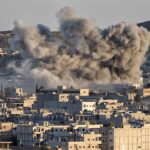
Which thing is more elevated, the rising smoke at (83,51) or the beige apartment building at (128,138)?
the rising smoke at (83,51)

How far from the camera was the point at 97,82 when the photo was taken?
339ft

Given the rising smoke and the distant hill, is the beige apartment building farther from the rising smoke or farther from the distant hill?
the distant hill

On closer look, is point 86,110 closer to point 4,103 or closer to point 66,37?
point 4,103

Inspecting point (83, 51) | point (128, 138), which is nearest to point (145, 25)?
point (83, 51)

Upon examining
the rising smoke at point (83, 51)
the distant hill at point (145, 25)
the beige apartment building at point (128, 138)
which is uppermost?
the distant hill at point (145, 25)

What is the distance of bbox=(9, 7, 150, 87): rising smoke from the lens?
10012 centimetres

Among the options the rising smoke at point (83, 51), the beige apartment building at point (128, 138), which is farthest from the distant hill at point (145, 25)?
the beige apartment building at point (128, 138)

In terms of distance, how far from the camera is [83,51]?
101m

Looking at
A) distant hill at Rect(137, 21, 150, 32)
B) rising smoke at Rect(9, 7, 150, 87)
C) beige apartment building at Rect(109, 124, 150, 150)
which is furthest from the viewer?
distant hill at Rect(137, 21, 150, 32)

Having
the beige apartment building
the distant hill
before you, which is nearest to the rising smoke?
the beige apartment building

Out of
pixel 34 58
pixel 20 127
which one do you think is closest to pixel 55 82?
pixel 34 58

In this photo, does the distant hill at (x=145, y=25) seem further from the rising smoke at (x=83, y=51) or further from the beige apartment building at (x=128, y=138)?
the beige apartment building at (x=128, y=138)

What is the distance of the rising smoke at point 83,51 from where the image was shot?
10012cm

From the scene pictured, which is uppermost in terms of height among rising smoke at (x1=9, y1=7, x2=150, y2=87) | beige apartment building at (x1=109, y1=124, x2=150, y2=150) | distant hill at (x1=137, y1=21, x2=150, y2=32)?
distant hill at (x1=137, y1=21, x2=150, y2=32)
